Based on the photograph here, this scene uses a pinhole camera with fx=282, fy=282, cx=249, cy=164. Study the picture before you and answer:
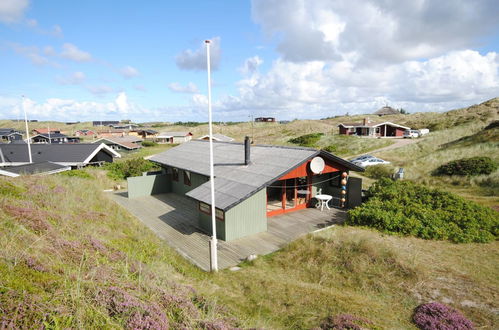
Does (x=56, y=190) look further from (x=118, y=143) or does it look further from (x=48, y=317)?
(x=118, y=143)

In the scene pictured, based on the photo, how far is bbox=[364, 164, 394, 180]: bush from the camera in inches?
1205

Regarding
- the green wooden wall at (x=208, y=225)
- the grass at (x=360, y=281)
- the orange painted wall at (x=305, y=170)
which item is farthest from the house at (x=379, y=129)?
the green wooden wall at (x=208, y=225)

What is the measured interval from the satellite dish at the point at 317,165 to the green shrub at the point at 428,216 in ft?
10.9

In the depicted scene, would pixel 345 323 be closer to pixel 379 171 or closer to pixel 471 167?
pixel 471 167

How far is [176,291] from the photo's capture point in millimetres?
6555

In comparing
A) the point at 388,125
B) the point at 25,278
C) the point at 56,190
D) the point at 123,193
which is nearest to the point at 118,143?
the point at 123,193

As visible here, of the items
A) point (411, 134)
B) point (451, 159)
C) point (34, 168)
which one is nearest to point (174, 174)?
point (34, 168)

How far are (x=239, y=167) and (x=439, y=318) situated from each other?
1262cm

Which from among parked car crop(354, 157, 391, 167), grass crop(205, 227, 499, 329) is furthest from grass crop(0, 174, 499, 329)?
parked car crop(354, 157, 391, 167)

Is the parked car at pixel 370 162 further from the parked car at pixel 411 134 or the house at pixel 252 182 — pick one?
the parked car at pixel 411 134

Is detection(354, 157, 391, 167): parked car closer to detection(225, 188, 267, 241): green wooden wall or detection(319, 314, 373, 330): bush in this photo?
detection(225, 188, 267, 241): green wooden wall

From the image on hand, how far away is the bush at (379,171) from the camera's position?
30.6 metres

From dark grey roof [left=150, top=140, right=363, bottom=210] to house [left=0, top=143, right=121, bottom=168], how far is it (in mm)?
13473

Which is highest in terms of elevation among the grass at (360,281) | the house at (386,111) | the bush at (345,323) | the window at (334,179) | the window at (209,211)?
the house at (386,111)
